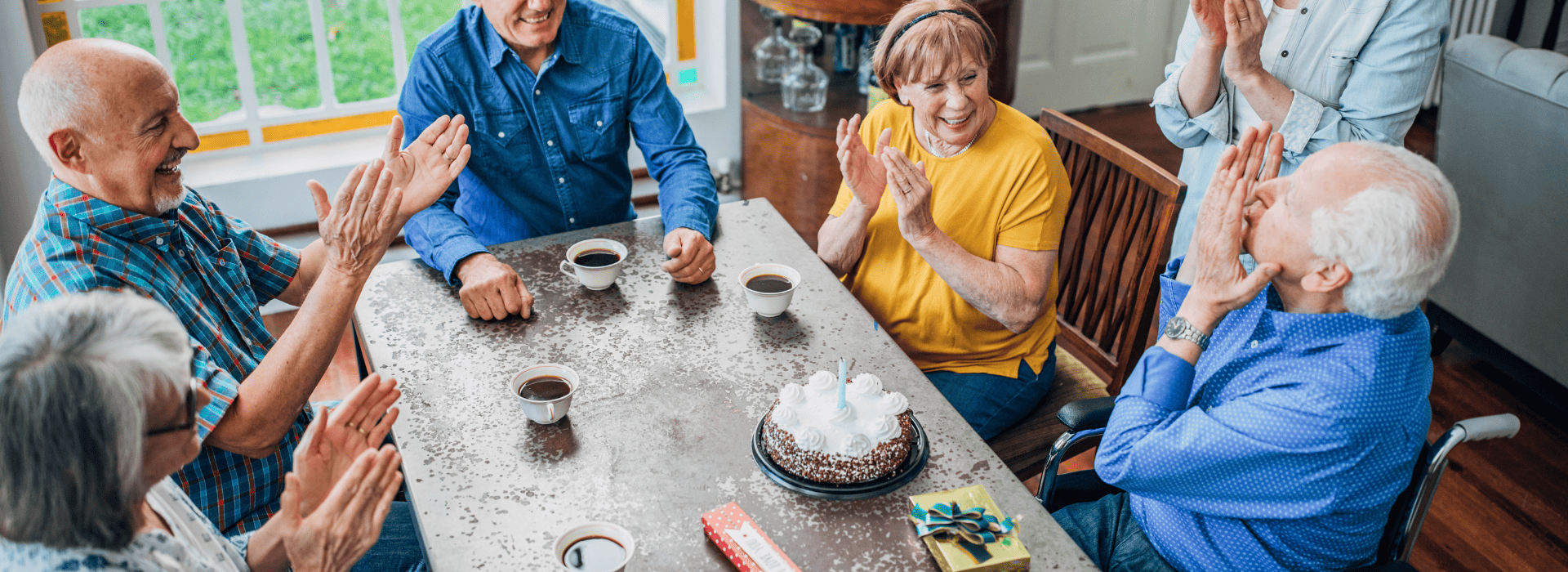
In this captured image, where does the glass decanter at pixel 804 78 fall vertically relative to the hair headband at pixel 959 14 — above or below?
below

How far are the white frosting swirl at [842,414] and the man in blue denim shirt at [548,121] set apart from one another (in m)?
0.62

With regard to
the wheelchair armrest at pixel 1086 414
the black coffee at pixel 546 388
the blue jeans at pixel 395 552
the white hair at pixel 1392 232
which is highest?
the white hair at pixel 1392 232

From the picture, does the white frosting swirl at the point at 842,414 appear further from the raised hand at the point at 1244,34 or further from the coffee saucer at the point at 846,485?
the raised hand at the point at 1244,34

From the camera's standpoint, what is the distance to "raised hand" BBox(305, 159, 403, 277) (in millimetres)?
1487

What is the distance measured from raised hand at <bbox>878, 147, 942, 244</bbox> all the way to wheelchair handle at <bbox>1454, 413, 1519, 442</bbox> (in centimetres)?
82

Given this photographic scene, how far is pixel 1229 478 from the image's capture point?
1380mm

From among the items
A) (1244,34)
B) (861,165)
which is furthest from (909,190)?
(1244,34)

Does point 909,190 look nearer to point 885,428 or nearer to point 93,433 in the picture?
point 885,428

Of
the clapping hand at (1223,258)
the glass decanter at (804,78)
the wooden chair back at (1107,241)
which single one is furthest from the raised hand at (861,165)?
the glass decanter at (804,78)

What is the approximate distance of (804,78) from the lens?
3.51 m

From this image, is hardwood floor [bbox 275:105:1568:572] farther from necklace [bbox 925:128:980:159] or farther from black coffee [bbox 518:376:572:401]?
black coffee [bbox 518:376:572:401]

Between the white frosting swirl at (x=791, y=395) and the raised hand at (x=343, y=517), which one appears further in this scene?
the white frosting swirl at (x=791, y=395)

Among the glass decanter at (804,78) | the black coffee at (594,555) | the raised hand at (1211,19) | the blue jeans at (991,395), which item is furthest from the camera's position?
the glass decanter at (804,78)

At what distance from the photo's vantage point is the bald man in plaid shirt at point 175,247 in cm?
139
